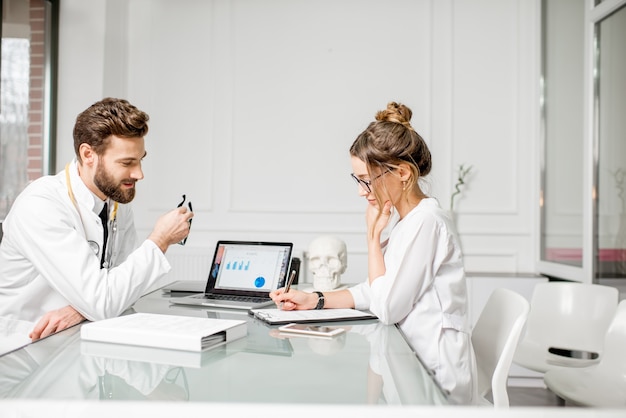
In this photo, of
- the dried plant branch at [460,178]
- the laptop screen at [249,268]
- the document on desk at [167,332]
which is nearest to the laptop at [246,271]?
the laptop screen at [249,268]

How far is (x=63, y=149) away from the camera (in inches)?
171

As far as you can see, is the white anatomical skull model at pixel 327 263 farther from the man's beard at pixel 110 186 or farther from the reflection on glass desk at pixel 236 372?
the reflection on glass desk at pixel 236 372

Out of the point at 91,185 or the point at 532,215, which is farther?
the point at 532,215

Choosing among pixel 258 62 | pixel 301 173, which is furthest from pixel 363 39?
pixel 301 173

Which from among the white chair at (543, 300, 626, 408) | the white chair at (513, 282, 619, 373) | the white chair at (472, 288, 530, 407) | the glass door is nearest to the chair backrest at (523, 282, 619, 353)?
the white chair at (513, 282, 619, 373)

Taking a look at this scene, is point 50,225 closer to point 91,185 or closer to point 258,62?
point 91,185

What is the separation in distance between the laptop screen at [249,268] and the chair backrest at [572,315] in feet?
5.12

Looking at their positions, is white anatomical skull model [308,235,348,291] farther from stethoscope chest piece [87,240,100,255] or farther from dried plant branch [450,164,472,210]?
dried plant branch [450,164,472,210]

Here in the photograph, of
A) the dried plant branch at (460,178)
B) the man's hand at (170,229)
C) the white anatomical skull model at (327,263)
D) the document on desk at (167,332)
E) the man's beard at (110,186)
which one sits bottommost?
the document on desk at (167,332)

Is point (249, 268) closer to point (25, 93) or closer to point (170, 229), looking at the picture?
point (170, 229)

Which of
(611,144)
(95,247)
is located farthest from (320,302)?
(611,144)

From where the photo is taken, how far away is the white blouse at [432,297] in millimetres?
1695

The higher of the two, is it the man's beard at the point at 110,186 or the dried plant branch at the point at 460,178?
the dried plant branch at the point at 460,178

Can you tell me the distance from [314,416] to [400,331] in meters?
0.86
